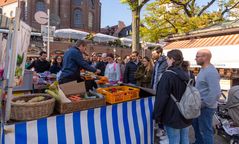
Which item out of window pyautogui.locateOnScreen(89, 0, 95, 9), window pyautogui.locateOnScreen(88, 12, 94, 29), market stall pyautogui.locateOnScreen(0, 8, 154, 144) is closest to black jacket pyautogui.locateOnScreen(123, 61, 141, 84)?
market stall pyautogui.locateOnScreen(0, 8, 154, 144)

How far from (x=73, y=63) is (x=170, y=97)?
6.10 feet

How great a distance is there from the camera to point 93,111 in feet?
10.4

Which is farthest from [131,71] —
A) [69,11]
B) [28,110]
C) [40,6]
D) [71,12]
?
[71,12]

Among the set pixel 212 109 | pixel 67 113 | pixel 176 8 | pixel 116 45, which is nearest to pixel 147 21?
pixel 176 8

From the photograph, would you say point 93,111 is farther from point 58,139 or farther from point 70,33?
point 70,33

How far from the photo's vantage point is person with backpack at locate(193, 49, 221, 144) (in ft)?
12.3

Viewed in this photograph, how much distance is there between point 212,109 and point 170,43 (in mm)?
7188

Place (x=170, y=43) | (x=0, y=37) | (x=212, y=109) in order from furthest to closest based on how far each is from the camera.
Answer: (x=170, y=43) → (x=212, y=109) → (x=0, y=37)

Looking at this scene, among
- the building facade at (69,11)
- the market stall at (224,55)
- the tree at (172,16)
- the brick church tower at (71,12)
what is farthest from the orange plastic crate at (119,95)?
the brick church tower at (71,12)

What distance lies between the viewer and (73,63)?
4324mm

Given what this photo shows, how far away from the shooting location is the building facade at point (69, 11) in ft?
149

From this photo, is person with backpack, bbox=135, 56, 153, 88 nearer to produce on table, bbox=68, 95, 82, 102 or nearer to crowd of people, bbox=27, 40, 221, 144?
crowd of people, bbox=27, 40, 221, 144

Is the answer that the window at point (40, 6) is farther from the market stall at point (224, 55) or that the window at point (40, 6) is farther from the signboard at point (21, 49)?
the signboard at point (21, 49)

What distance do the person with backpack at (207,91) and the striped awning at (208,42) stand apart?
389cm
